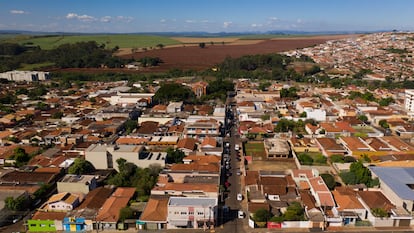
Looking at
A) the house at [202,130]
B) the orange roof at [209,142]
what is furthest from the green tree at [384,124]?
the orange roof at [209,142]

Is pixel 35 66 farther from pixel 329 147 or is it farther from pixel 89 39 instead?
pixel 329 147

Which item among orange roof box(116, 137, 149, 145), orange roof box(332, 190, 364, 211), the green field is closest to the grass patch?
the green field

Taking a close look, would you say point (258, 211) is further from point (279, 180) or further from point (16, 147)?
point (16, 147)

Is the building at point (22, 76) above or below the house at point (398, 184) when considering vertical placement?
above

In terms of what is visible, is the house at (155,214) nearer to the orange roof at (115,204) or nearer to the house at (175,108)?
the orange roof at (115,204)

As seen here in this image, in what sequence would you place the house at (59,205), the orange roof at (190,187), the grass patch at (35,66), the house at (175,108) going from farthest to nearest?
the grass patch at (35,66)
the house at (175,108)
the orange roof at (190,187)
the house at (59,205)
